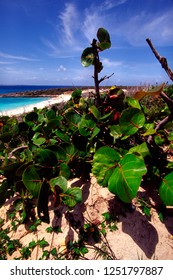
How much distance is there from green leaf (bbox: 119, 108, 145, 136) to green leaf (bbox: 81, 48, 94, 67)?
0.49 meters

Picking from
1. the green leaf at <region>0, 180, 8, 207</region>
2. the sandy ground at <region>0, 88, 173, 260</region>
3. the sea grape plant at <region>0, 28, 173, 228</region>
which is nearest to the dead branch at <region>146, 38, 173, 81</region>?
the sea grape plant at <region>0, 28, 173, 228</region>

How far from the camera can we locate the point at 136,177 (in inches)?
39.1

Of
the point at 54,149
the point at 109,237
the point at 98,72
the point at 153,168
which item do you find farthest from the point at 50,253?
the point at 98,72

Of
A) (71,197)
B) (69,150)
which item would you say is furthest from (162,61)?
(71,197)

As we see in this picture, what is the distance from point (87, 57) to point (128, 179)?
97 centimetres

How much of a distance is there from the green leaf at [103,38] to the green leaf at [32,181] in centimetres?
95

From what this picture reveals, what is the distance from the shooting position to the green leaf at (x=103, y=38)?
4.51ft

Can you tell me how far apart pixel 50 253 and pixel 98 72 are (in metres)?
1.47

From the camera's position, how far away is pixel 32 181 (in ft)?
3.83

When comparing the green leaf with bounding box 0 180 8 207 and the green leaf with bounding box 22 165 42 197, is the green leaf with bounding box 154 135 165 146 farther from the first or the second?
the green leaf with bounding box 0 180 8 207

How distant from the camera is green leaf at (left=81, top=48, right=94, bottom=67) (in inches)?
57.7

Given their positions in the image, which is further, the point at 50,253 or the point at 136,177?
the point at 50,253

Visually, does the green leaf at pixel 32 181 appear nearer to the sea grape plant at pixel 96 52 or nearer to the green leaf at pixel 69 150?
the green leaf at pixel 69 150
